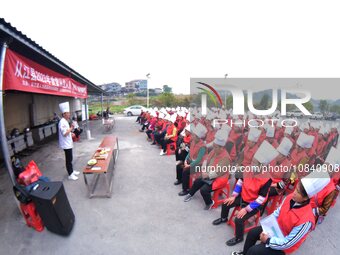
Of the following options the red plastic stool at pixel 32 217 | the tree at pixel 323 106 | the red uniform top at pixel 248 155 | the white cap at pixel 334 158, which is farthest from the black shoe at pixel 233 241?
the tree at pixel 323 106

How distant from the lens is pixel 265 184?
2.78 meters

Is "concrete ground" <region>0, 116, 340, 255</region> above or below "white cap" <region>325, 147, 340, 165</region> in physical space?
below

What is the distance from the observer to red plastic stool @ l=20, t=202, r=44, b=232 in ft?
9.78

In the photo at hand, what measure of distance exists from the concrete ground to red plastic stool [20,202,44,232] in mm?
73

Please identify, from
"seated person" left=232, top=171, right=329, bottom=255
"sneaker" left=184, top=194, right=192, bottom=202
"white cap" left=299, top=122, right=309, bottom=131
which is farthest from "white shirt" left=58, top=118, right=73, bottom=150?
"white cap" left=299, top=122, right=309, bottom=131

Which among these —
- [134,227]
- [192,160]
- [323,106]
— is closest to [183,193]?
[192,160]

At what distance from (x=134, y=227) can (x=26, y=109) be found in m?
8.02

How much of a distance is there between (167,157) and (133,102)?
119ft

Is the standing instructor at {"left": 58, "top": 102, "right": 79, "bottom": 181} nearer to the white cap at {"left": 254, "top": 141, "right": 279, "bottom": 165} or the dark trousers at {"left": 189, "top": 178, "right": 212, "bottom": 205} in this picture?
the dark trousers at {"left": 189, "top": 178, "right": 212, "bottom": 205}

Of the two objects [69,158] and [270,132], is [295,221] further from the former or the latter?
[69,158]

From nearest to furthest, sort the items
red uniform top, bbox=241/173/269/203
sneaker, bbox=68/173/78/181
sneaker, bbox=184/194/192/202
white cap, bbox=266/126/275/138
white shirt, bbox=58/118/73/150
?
red uniform top, bbox=241/173/269/203 < sneaker, bbox=184/194/192/202 < white shirt, bbox=58/118/73/150 < sneaker, bbox=68/173/78/181 < white cap, bbox=266/126/275/138

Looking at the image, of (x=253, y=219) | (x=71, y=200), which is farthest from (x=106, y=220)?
(x=253, y=219)

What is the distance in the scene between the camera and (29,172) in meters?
3.16

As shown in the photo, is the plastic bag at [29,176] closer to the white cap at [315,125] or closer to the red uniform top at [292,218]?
the red uniform top at [292,218]
